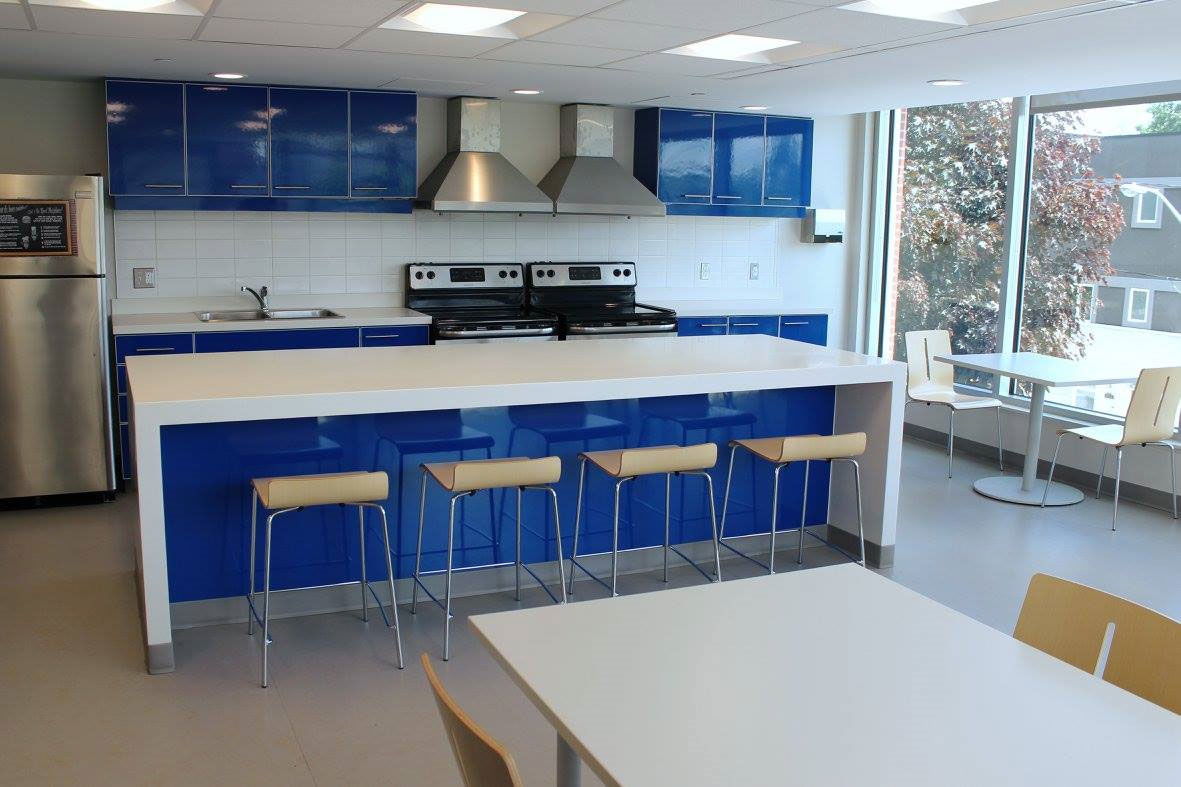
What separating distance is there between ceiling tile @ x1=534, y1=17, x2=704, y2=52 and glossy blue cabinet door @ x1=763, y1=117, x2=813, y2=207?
3.03 meters

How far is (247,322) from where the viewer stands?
5723 millimetres

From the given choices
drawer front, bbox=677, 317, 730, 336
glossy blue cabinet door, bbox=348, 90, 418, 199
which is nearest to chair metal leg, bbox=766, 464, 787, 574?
drawer front, bbox=677, 317, 730, 336

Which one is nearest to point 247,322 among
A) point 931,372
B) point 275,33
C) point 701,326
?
point 275,33

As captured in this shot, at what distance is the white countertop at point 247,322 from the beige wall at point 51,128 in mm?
965

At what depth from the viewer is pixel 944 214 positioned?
743 cm

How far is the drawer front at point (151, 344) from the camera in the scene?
5574 millimetres

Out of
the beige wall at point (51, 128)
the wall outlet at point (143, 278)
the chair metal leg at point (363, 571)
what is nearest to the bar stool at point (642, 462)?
the chair metal leg at point (363, 571)

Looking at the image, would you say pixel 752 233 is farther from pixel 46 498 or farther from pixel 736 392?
pixel 46 498

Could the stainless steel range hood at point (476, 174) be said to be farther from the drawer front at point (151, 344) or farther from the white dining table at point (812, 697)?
the white dining table at point (812, 697)

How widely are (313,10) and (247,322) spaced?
92.1 inches

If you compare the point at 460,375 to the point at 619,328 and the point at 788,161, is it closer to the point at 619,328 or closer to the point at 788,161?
the point at 619,328

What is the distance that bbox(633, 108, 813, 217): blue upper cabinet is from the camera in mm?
7066

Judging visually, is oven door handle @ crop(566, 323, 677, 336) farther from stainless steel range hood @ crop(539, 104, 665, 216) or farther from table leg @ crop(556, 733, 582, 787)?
table leg @ crop(556, 733, 582, 787)

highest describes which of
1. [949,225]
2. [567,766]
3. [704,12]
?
[704,12]
